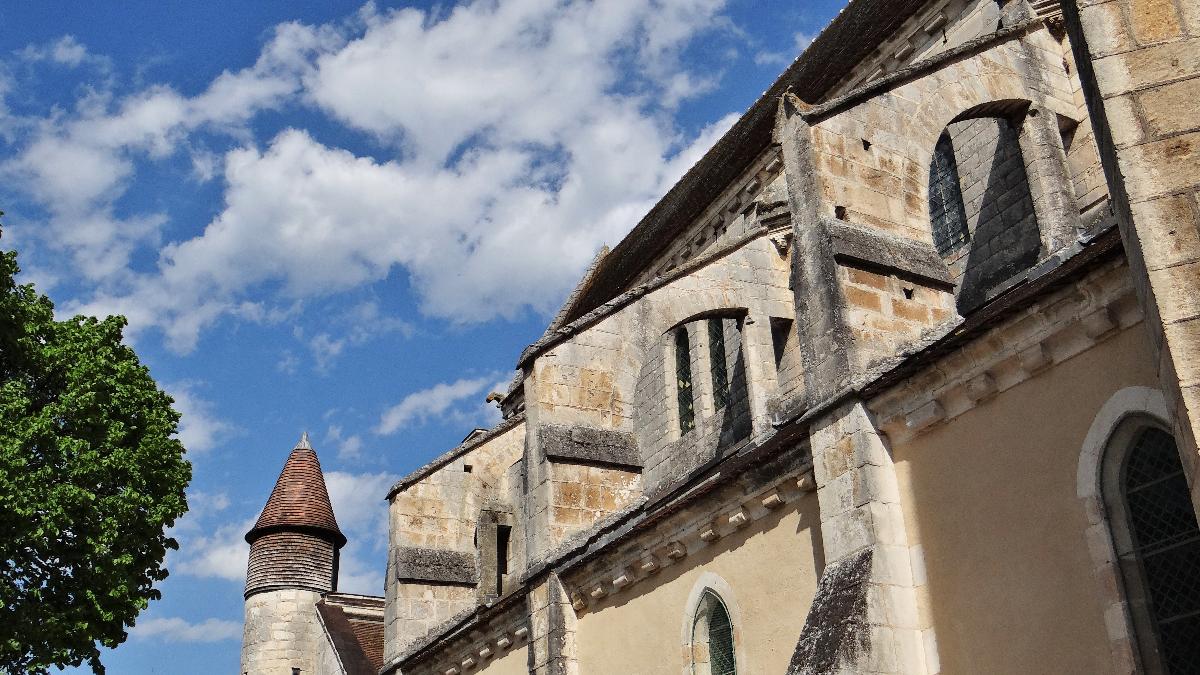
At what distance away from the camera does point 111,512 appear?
48.4ft

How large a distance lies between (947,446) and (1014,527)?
2.49ft

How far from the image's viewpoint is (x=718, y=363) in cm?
1577

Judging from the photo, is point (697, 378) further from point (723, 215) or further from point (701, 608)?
point (701, 608)

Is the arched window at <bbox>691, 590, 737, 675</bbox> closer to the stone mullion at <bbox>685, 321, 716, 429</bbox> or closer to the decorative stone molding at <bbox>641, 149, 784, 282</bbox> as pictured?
the stone mullion at <bbox>685, 321, 716, 429</bbox>

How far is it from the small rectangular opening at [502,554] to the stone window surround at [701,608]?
441cm

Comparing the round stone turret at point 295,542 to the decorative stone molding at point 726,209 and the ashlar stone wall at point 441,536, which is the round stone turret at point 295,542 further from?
→ the decorative stone molding at point 726,209

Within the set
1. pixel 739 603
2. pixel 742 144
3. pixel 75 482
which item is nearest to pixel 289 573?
pixel 75 482

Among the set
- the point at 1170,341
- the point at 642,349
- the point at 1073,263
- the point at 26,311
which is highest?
the point at 26,311

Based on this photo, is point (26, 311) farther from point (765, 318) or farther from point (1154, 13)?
point (1154, 13)

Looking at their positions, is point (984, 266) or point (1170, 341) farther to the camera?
point (984, 266)

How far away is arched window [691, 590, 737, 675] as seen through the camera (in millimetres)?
9242

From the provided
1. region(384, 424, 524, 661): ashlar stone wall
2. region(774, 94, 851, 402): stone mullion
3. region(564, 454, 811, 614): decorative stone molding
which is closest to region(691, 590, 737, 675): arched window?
region(564, 454, 811, 614): decorative stone molding

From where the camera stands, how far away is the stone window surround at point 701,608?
8953 millimetres

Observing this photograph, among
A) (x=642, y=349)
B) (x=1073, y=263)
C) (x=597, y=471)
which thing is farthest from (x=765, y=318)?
(x=1073, y=263)
